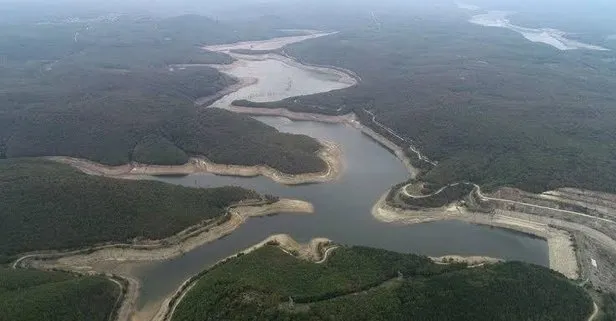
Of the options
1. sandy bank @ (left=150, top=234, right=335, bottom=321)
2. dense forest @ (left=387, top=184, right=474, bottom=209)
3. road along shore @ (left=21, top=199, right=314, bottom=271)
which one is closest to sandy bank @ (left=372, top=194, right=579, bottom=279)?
dense forest @ (left=387, top=184, right=474, bottom=209)

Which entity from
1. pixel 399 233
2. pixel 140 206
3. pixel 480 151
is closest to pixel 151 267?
pixel 140 206

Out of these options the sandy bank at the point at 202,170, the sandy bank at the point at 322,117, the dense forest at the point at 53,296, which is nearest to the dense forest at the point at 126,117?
the sandy bank at the point at 202,170

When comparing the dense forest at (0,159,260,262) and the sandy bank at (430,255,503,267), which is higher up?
the dense forest at (0,159,260,262)

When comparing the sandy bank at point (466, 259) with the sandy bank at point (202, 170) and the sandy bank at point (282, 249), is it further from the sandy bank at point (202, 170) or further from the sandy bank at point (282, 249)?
the sandy bank at point (202, 170)

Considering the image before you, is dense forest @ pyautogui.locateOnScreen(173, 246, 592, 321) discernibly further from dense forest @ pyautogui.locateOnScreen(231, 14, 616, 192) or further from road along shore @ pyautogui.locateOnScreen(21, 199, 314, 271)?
dense forest @ pyautogui.locateOnScreen(231, 14, 616, 192)

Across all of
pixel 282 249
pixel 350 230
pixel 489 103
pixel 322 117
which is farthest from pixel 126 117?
pixel 489 103

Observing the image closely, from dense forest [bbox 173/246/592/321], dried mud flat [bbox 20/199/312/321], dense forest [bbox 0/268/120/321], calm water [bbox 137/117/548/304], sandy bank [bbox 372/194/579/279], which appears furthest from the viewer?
sandy bank [bbox 372/194/579/279]

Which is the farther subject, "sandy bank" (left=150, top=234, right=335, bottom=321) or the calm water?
the calm water

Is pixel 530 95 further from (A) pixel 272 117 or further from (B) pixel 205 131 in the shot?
(B) pixel 205 131
